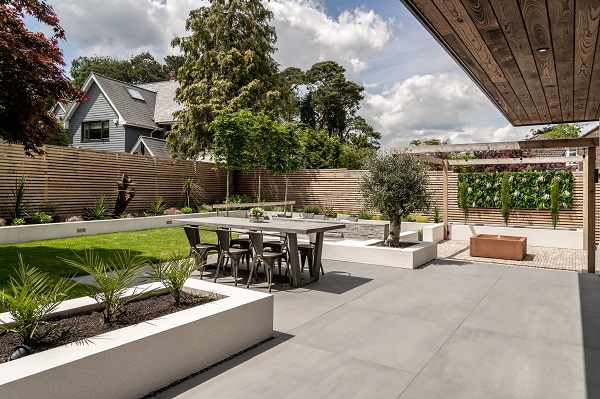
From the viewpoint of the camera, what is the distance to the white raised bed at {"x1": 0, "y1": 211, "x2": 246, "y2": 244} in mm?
9188

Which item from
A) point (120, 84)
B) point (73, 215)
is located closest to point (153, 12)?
point (120, 84)

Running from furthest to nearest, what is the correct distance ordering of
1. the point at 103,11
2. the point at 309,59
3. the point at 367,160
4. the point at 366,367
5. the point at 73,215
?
1. the point at 309,59
2. the point at 103,11
3. the point at 73,215
4. the point at 367,160
5. the point at 366,367

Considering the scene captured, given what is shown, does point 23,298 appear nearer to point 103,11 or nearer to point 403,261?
point 403,261

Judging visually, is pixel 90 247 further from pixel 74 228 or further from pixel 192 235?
pixel 192 235

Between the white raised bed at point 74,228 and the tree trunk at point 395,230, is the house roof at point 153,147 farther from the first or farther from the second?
the tree trunk at point 395,230

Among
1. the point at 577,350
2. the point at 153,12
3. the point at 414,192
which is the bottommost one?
the point at 577,350

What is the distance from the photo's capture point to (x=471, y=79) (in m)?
4.28

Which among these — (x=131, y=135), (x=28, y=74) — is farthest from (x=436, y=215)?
(x=131, y=135)

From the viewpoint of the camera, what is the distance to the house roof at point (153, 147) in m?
20.1

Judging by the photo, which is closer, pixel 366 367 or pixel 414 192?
pixel 366 367

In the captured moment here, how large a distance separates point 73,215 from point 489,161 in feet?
41.1

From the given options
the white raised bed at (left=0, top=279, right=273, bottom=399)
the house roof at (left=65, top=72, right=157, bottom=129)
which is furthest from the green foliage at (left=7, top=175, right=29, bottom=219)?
the house roof at (left=65, top=72, right=157, bottom=129)

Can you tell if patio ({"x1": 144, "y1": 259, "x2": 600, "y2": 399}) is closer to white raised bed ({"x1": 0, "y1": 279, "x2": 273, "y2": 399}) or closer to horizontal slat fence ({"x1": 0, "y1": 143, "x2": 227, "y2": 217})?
white raised bed ({"x1": 0, "y1": 279, "x2": 273, "y2": 399})

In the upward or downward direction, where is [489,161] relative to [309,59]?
downward
